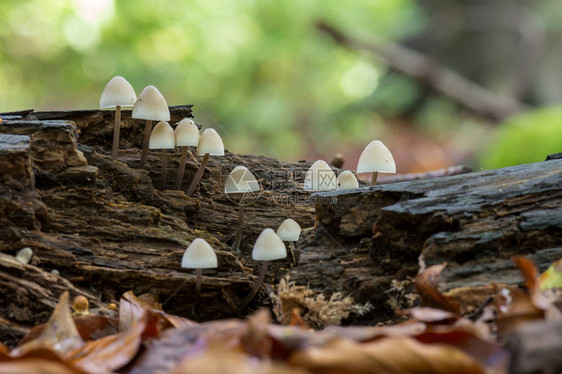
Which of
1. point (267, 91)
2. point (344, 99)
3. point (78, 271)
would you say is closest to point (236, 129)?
point (267, 91)

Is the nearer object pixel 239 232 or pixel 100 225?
pixel 100 225

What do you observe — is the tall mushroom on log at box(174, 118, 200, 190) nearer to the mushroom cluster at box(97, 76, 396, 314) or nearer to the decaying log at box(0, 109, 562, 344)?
the mushroom cluster at box(97, 76, 396, 314)

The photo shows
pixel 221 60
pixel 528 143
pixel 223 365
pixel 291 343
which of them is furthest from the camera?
pixel 221 60

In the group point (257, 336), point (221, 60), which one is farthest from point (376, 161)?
point (221, 60)

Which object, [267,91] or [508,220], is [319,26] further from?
[508,220]

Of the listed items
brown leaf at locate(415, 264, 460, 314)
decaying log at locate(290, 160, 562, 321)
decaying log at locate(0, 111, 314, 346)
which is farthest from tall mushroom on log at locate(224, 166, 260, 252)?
brown leaf at locate(415, 264, 460, 314)

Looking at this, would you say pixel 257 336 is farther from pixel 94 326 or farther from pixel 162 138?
pixel 162 138
